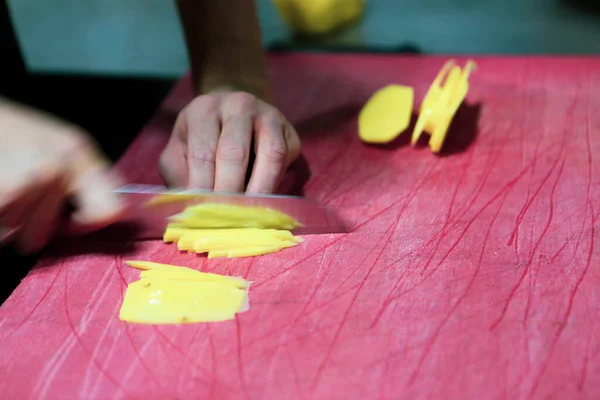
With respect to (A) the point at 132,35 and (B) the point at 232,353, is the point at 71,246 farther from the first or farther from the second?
(A) the point at 132,35

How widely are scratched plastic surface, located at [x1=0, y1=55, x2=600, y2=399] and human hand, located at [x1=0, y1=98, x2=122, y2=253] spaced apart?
0.10 metres

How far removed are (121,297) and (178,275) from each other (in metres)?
0.08

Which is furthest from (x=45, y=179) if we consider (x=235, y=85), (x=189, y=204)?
(x=235, y=85)

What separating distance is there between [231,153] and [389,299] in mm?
323

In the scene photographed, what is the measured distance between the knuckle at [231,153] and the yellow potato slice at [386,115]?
0.29 metres

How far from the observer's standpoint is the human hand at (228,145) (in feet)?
2.87

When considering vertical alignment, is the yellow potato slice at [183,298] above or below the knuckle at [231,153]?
below

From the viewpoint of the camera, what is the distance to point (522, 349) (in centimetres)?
67

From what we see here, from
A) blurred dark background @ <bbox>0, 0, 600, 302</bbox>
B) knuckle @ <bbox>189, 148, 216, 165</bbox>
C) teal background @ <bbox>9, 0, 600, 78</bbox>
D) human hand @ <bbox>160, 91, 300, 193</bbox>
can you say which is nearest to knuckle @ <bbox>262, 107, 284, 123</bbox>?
human hand @ <bbox>160, 91, 300, 193</bbox>

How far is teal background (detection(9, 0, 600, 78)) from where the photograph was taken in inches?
62.8

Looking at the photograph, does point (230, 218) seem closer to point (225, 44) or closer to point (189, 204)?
point (189, 204)

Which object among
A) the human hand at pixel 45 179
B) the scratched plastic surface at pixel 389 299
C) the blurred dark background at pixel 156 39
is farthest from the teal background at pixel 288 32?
the human hand at pixel 45 179

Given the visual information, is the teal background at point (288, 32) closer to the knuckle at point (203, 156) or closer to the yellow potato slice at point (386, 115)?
the yellow potato slice at point (386, 115)

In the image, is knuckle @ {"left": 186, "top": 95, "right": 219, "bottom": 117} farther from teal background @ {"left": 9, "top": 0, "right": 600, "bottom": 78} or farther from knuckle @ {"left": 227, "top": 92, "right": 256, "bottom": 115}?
teal background @ {"left": 9, "top": 0, "right": 600, "bottom": 78}
